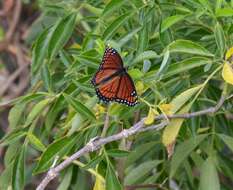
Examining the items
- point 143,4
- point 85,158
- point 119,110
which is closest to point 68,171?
point 85,158

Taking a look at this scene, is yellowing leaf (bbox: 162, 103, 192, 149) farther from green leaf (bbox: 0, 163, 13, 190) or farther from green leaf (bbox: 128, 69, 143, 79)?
green leaf (bbox: 0, 163, 13, 190)

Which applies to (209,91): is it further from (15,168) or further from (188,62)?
(15,168)

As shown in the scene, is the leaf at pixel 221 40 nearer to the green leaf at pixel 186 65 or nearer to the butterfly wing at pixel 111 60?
the green leaf at pixel 186 65

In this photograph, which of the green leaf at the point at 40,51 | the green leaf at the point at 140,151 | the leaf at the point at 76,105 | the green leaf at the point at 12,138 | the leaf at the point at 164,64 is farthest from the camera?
the green leaf at the point at 140,151

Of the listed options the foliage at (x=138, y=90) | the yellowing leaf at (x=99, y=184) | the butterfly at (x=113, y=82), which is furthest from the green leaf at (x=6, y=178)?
the butterfly at (x=113, y=82)

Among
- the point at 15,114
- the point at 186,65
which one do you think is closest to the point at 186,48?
the point at 186,65

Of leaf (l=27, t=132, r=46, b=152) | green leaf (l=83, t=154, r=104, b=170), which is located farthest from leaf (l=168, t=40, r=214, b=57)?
leaf (l=27, t=132, r=46, b=152)
